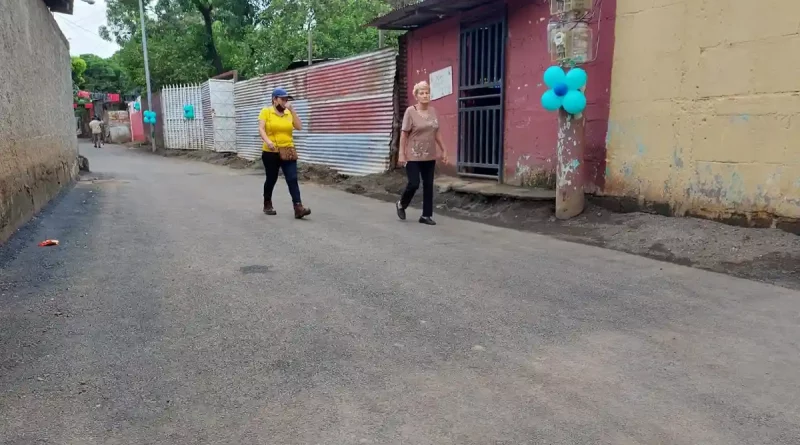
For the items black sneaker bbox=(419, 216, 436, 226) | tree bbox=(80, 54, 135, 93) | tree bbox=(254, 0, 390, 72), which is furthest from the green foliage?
tree bbox=(80, 54, 135, 93)

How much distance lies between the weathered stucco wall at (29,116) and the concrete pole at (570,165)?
606 cm

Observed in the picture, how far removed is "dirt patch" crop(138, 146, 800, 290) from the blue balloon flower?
134cm

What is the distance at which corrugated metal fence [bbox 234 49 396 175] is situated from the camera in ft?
37.3

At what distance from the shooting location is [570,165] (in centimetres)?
679

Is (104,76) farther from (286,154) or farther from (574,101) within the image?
(574,101)

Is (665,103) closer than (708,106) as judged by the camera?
No

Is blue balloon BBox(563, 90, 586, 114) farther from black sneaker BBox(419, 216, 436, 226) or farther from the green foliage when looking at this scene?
the green foliage

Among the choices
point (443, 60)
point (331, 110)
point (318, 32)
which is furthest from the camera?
point (318, 32)

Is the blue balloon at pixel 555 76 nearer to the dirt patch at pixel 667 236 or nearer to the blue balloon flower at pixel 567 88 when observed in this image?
the blue balloon flower at pixel 567 88

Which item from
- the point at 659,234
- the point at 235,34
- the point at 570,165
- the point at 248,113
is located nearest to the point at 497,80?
the point at 570,165

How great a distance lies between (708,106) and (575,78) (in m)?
1.41

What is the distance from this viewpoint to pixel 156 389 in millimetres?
2625

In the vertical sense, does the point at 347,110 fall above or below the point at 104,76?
below

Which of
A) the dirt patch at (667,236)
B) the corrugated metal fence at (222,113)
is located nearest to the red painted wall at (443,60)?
the dirt patch at (667,236)
